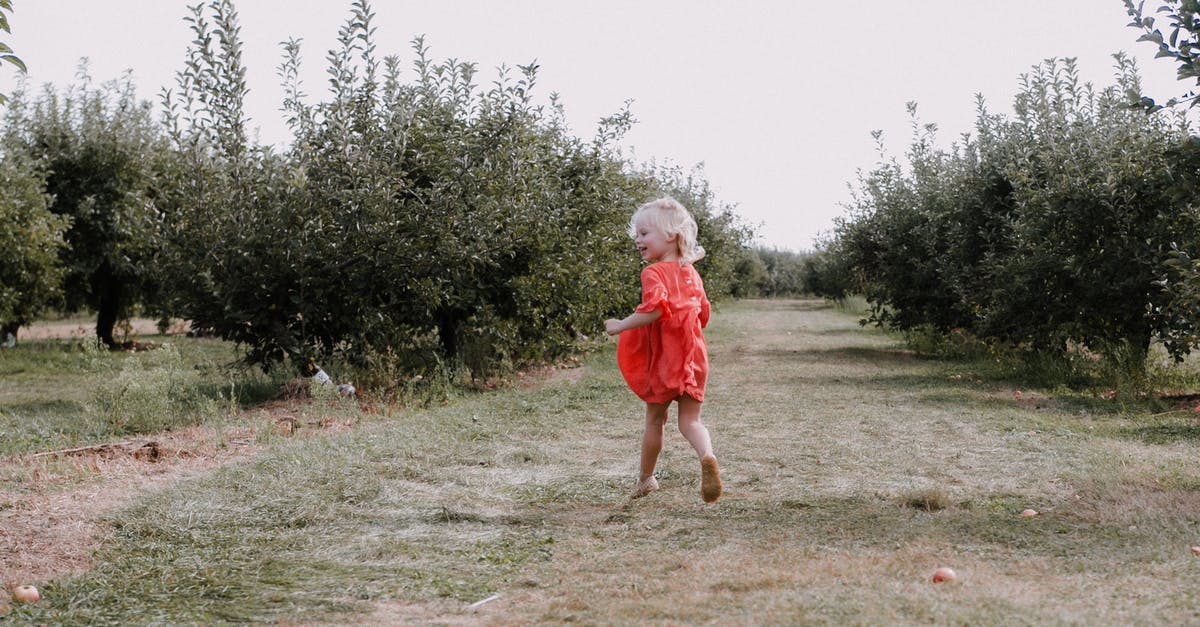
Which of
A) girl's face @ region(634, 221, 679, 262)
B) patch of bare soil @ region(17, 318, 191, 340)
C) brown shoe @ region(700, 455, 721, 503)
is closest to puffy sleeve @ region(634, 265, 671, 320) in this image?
girl's face @ region(634, 221, 679, 262)

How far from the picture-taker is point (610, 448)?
805 centimetres

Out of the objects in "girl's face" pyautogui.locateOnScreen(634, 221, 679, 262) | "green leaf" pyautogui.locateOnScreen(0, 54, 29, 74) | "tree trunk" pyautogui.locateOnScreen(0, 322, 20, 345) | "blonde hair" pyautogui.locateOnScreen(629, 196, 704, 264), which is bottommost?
"tree trunk" pyautogui.locateOnScreen(0, 322, 20, 345)

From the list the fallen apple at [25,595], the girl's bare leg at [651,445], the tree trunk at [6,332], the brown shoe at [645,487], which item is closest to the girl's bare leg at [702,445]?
the girl's bare leg at [651,445]

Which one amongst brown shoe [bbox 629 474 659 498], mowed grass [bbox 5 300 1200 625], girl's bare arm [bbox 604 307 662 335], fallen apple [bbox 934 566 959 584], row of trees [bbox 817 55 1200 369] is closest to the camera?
mowed grass [bbox 5 300 1200 625]

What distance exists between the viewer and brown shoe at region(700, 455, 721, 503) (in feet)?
18.1

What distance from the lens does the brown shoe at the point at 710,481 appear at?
553 cm

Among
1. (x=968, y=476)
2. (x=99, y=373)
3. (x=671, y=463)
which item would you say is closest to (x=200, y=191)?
(x=99, y=373)

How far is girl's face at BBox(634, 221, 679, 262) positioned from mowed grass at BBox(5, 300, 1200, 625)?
1404 mm

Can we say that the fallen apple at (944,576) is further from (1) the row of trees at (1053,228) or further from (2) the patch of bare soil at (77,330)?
(2) the patch of bare soil at (77,330)

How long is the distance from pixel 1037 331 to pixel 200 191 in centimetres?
1080

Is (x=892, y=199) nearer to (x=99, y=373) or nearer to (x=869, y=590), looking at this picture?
(x=99, y=373)

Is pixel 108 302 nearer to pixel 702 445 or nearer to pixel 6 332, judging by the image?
pixel 6 332

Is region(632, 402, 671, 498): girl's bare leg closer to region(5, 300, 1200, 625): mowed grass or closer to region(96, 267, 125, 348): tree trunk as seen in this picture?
region(5, 300, 1200, 625): mowed grass

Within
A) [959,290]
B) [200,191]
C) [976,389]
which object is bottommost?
[976,389]
